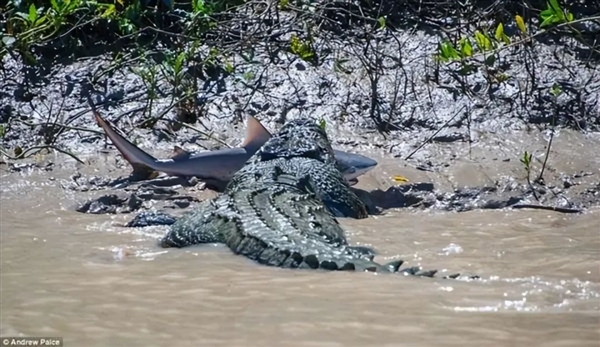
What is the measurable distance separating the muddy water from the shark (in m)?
0.90

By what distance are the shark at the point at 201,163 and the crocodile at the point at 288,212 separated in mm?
137

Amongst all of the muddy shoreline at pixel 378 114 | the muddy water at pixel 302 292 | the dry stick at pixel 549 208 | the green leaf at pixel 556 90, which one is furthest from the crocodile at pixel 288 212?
the green leaf at pixel 556 90

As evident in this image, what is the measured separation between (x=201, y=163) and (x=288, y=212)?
143cm

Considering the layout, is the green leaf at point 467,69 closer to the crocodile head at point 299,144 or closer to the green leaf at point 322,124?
the green leaf at point 322,124

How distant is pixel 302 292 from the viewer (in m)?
4.01

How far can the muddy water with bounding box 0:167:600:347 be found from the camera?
3371 mm

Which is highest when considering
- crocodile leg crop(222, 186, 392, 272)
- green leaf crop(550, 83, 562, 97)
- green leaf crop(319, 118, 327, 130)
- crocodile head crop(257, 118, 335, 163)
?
green leaf crop(550, 83, 562, 97)

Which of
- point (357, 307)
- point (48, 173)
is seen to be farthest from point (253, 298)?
point (48, 173)

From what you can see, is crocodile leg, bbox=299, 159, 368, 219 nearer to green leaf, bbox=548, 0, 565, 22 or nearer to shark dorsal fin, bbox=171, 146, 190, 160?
shark dorsal fin, bbox=171, 146, 190, 160

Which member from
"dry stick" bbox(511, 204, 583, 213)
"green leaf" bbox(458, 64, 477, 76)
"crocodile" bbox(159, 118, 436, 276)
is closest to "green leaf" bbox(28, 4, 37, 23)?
"crocodile" bbox(159, 118, 436, 276)

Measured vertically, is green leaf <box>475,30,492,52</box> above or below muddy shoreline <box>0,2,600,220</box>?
above

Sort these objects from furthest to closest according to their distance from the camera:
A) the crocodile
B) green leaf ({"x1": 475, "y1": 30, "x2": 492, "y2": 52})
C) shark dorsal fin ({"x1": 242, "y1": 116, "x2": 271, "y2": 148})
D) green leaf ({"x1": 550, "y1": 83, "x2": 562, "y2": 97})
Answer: green leaf ({"x1": 550, "y1": 83, "x2": 562, "y2": 97}) → shark dorsal fin ({"x1": 242, "y1": 116, "x2": 271, "y2": 148}) → green leaf ({"x1": 475, "y1": 30, "x2": 492, "y2": 52}) → the crocodile

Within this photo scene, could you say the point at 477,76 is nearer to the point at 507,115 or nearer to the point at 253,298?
the point at 507,115

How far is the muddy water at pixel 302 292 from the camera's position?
3371mm
